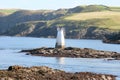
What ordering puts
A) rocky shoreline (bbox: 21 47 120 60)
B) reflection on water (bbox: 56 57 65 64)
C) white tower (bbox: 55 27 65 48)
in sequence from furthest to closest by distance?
white tower (bbox: 55 27 65 48) < rocky shoreline (bbox: 21 47 120 60) < reflection on water (bbox: 56 57 65 64)

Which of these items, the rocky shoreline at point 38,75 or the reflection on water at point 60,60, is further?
the reflection on water at point 60,60

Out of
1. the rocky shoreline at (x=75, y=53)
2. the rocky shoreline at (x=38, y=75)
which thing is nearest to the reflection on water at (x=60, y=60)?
the rocky shoreline at (x=75, y=53)

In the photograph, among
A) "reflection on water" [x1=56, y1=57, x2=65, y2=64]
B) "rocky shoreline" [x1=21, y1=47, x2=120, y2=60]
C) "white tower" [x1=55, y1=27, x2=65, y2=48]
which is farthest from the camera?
"white tower" [x1=55, y1=27, x2=65, y2=48]

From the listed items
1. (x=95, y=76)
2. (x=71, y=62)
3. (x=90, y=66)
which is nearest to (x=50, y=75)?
(x=95, y=76)

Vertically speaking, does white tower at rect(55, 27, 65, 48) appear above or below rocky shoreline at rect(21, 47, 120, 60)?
above

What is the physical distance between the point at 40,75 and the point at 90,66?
26.5 metres

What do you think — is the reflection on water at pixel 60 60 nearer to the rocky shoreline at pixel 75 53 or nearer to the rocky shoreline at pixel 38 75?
Answer: the rocky shoreline at pixel 75 53

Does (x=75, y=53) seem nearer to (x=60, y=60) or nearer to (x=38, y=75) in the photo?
(x=60, y=60)

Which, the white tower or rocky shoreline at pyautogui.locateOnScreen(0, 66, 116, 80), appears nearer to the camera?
rocky shoreline at pyautogui.locateOnScreen(0, 66, 116, 80)

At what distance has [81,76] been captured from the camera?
52500 millimetres

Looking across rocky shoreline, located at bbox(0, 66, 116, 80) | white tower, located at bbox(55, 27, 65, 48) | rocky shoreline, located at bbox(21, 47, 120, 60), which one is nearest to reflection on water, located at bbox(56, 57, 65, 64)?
rocky shoreline, located at bbox(21, 47, 120, 60)

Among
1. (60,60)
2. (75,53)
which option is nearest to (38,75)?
(60,60)

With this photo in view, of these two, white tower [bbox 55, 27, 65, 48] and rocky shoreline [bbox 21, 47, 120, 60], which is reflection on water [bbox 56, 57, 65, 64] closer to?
rocky shoreline [bbox 21, 47, 120, 60]

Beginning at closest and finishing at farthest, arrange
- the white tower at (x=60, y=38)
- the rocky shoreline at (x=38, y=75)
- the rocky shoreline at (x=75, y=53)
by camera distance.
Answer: the rocky shoreline at (x=38, y=75), the rocky shoreline at (x=75, y=53), the white tower at (x=60, y=38)
